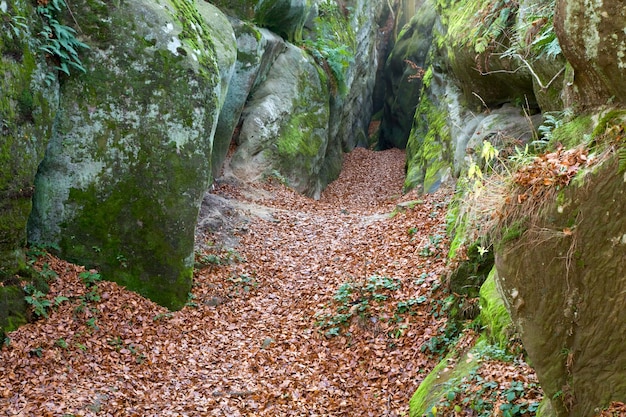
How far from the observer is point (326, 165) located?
75.4ft

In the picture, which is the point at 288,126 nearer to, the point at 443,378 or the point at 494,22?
the point at 494,22

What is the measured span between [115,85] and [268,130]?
8.85 m

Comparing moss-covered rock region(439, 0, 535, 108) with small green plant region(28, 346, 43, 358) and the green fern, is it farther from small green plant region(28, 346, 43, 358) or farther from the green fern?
small green plant region(28, 346, 43, 358)

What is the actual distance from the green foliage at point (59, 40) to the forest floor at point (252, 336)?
3.25 m

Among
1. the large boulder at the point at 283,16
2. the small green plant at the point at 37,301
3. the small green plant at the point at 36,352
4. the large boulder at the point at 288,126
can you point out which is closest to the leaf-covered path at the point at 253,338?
the small green plant at the point at 36,352

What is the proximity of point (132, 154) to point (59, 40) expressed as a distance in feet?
6.99

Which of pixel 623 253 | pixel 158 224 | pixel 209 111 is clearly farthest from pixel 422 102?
pixel 623 253

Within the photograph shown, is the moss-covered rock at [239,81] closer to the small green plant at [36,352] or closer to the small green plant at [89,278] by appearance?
the small green plant at [89,278]

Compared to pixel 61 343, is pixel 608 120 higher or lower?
higher

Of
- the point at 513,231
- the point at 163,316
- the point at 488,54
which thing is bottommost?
the point at 163,316

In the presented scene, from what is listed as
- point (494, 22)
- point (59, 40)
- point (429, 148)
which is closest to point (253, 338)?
point (59, 40)

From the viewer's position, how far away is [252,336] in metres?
8.91

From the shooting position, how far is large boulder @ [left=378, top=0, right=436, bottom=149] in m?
27.5

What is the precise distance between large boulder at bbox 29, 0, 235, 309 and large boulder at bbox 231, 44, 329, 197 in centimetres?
710
